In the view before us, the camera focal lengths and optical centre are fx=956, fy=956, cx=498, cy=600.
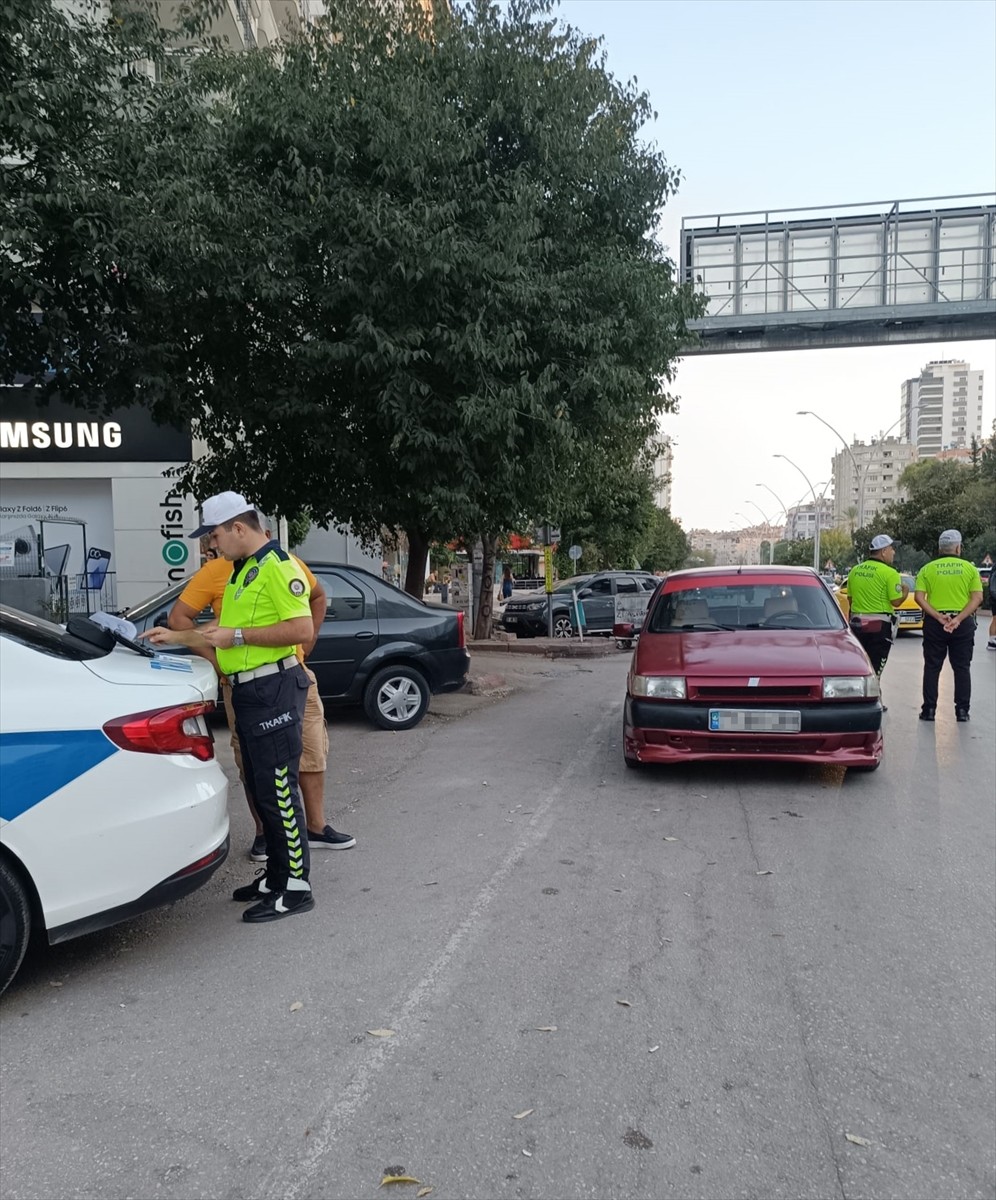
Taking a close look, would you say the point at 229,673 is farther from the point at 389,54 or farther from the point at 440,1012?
the point at 389,54

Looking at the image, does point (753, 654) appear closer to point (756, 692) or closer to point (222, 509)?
point (756, 692)

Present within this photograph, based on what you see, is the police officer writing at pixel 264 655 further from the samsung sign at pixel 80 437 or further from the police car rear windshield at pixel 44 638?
the samsung sign at pixel 80 437

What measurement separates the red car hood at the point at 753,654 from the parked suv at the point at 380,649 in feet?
9.26

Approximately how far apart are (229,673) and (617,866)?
2327mm

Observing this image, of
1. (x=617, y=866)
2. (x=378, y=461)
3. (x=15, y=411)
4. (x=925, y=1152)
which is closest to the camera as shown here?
(x=925, y=1152)

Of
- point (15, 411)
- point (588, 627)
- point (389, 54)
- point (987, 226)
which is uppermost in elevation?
point (987, 226)

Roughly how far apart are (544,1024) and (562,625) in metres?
20.5

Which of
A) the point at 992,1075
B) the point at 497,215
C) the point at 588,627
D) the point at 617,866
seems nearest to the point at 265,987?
the point at 617,866

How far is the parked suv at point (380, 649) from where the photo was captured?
30.8ft

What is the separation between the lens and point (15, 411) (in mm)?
16953

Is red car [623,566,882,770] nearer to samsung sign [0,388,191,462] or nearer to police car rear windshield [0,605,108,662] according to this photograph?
police car rear windshield [0,605,108,662]

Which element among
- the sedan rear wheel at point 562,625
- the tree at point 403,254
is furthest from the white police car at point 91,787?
the sedan rear wheel at point 562,625

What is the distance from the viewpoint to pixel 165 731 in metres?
3.81

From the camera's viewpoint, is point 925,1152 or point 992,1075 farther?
point 992,1075
